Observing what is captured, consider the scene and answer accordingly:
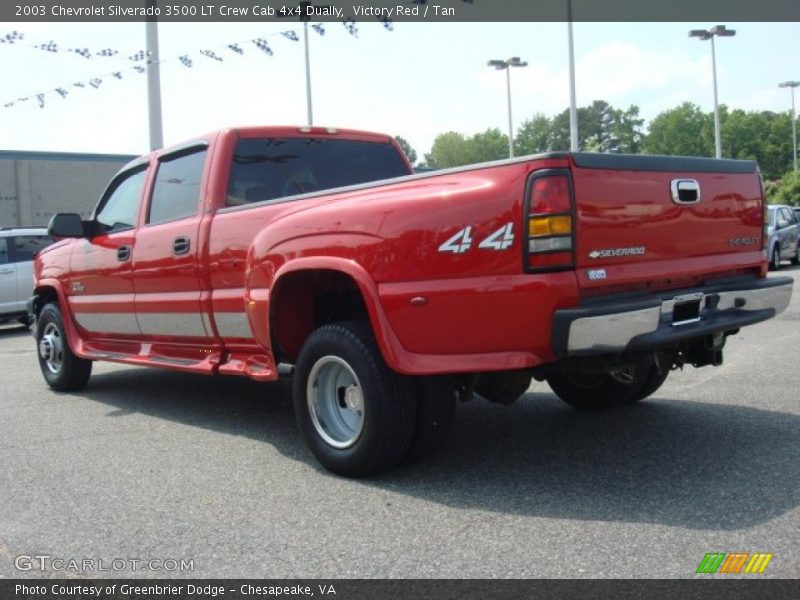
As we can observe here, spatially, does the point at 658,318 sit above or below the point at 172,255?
below

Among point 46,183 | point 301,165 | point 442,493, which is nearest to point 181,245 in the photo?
point 301,165

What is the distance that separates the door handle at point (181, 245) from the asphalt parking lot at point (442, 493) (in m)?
1.25

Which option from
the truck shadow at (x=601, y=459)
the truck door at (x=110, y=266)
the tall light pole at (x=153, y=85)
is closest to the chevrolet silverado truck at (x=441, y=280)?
the truck shadow at (x=601, y=459)

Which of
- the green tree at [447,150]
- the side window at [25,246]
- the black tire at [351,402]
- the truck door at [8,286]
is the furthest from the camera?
the green tree at [447,150]

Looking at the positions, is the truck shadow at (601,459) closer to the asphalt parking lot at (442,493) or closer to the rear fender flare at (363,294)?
the asphalt parking lot at (442,493)

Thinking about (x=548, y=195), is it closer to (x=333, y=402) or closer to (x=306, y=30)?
(x=333, y=402)

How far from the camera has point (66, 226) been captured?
6.66 m

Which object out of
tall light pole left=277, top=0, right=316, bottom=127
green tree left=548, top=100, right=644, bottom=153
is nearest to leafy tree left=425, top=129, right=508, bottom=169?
green tree left=548, top=100, right=644, bottom=153

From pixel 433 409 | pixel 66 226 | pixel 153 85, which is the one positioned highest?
pixel 153 85

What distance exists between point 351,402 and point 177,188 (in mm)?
2398

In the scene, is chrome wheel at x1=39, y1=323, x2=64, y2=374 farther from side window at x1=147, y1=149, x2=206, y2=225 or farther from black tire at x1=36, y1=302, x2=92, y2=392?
side window at x1=147, y1=149, x2=206, y2=225

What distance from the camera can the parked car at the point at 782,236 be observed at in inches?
775

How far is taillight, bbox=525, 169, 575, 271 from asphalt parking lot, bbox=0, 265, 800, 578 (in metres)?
1.15

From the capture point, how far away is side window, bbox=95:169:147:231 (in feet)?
21.2
